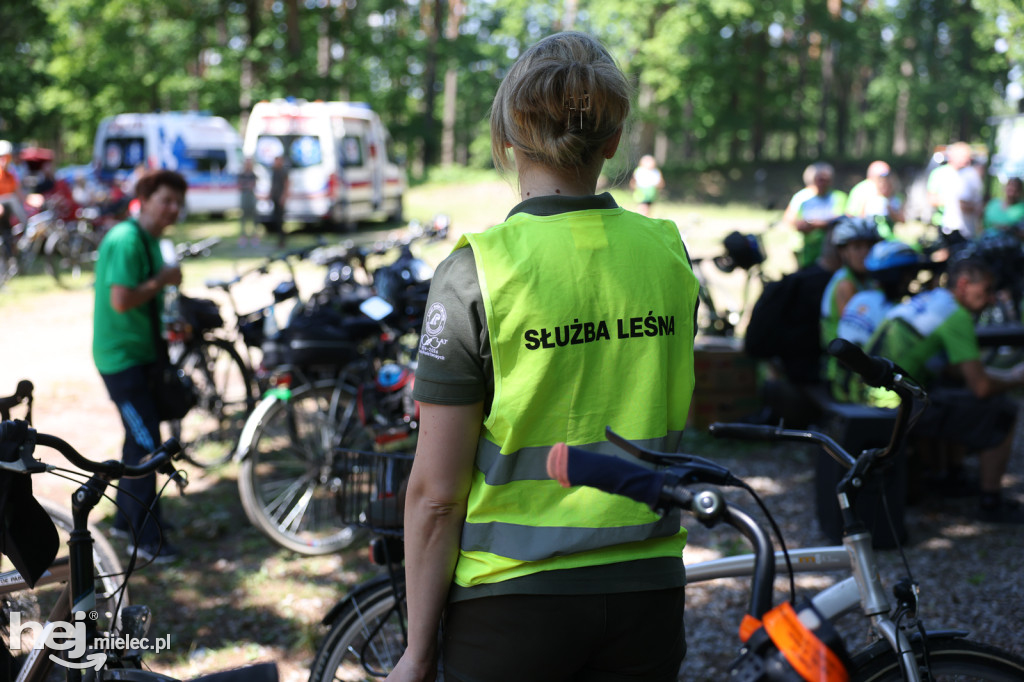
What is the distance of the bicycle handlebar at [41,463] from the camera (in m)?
2.02

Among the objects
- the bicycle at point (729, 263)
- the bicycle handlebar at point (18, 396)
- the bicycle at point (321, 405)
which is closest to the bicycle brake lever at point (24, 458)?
the bicycle handlebar at point (18, 396)

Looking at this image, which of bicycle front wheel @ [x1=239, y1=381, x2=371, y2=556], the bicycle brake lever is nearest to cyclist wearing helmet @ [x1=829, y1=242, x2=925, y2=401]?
bicycle front wheel @ [x1=239, y1=381, x2=371, y2=556]

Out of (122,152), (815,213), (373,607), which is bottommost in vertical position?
(373,607)

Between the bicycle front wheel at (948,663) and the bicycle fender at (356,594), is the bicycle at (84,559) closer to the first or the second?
the bicycle fender at (356,594)

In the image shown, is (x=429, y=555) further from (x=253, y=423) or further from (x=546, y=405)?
(x=253, y=423)

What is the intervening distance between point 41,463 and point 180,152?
21026 mm

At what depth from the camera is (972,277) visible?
16.4ft

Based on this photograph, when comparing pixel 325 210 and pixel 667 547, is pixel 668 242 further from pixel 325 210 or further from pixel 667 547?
pixel 325 210

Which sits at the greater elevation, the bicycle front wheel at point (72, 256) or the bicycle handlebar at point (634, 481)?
the bicycle handlebar at point (634, 481)

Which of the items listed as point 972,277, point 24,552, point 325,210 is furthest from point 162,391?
point 325,210

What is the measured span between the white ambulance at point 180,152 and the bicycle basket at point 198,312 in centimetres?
1611

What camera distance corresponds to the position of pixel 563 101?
155 cm

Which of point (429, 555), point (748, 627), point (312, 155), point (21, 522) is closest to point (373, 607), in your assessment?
point (21, 522)

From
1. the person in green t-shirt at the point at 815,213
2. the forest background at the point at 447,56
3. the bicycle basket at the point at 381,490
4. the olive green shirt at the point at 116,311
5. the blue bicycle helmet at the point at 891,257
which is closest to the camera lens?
the bicycle basket at the point at 381,490
